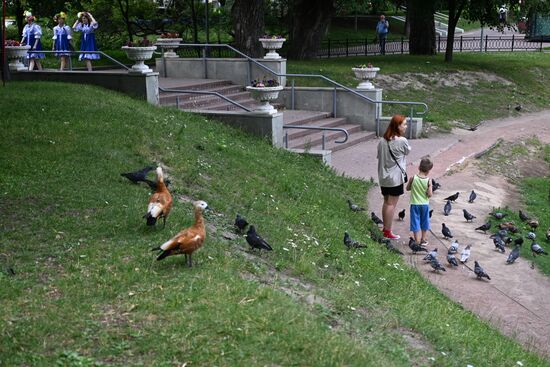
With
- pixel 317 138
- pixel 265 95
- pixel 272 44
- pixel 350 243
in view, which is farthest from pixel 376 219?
pixel 272 44

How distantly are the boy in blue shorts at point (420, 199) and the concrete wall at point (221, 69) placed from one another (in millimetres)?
10650

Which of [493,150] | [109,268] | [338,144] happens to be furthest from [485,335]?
[493,150]

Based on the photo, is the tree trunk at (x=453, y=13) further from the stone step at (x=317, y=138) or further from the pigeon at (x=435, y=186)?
the pigeon at (x=435, y=186)

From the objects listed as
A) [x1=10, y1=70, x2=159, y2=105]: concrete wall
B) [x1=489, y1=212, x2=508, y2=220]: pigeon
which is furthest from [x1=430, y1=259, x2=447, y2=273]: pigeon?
[x1=10, y1=70, x2=159, y2=105]: concrete wall

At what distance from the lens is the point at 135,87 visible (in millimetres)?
17875

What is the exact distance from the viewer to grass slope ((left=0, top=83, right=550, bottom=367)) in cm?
657

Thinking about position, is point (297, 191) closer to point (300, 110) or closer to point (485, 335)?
point (485, 335)

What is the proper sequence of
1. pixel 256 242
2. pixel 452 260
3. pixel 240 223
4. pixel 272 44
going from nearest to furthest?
pixel 256 242 → pixel 240 223 → pixel 452 260 → pixel 272 44

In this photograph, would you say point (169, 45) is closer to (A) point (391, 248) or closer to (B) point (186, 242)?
(A) point (391, 248)

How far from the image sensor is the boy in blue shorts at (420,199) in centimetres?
1227

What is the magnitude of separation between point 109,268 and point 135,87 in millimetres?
10232

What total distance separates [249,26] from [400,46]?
58.9 feet

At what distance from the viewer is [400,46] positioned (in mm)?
41031

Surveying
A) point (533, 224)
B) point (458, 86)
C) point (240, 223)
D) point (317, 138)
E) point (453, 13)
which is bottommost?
point (533, 224)
